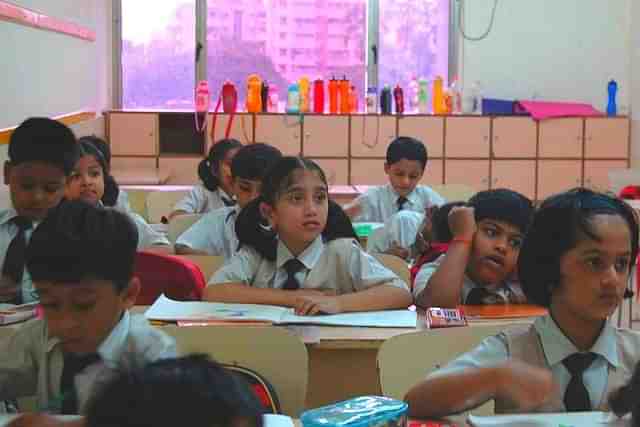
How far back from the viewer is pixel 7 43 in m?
4.59

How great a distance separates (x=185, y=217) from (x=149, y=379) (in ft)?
11.5

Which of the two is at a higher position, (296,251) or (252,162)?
(252,162)

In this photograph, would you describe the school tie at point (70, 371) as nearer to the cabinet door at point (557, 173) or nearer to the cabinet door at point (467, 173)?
the cabinet door at point (467, 173)

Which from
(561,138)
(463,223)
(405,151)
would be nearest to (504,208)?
(463,223)

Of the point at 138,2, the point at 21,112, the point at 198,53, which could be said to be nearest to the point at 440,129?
the point at 198,53

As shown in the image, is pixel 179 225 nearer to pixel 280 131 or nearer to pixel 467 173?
pixel 280 131

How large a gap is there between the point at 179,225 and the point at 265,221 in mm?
1365

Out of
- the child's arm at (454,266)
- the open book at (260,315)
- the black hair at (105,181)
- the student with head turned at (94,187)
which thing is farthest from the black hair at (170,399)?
the black hair at (105,181)

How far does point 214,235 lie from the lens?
155 inches

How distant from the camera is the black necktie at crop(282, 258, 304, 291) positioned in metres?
2.89

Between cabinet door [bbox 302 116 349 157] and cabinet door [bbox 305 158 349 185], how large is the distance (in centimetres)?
5

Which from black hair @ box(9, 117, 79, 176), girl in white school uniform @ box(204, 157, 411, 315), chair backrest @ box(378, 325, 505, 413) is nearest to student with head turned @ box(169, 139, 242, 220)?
black hair @ box(9, 117, 79, 176)

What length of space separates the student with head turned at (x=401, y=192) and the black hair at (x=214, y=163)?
0.71 m

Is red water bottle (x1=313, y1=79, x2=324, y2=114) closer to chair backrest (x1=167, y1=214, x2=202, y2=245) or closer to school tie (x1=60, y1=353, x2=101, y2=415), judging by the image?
chair backrest (x1=167, y1=214, x2=202, y2=245)
